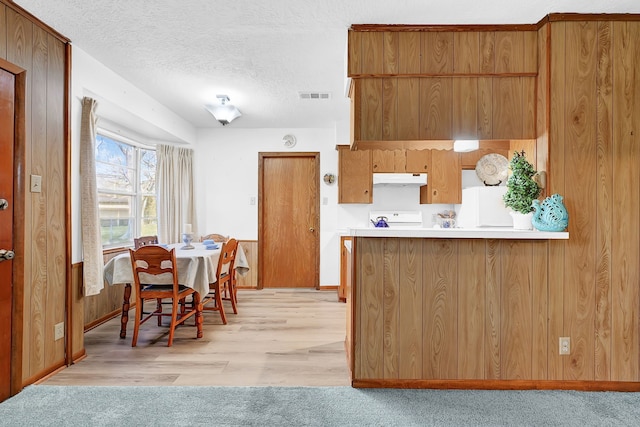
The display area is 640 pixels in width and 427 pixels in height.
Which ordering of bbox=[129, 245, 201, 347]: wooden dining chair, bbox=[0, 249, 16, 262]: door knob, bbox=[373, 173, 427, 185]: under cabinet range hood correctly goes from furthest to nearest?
bbox=[373, 173, 427, 185]: under cabinet range hood
bbox=[129, 245, 201, 347]: wooden dining chair
bbox=[0, 249, 16, 262]: door knob

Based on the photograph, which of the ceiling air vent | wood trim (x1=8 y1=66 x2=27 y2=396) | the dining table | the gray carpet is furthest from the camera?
the ceiling air vent

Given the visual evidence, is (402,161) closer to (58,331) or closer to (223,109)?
(223,109)

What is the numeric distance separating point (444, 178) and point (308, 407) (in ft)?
11.4

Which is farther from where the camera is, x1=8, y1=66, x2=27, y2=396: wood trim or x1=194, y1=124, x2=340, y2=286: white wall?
x1=194, y1=124, x2=340, y2=286: white wall

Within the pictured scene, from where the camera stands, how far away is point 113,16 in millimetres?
2324

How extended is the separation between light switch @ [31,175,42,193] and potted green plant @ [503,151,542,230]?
3133mm

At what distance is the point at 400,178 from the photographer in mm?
4613

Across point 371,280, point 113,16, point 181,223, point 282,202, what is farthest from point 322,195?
point 113,16

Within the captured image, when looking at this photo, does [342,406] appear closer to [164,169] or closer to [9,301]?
[9,301]

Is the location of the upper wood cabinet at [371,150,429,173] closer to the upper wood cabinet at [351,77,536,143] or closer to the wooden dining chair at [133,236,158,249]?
the upper wood cabinet at [351,77,536,143]

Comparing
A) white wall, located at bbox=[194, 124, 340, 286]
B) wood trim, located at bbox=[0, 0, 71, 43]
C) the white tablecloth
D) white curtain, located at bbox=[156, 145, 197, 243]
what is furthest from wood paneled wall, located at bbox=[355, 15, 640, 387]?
white curtain, located at bbox=[156, 145, 197, 243]

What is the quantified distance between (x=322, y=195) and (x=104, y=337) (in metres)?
3.14

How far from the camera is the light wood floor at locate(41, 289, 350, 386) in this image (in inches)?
95.3

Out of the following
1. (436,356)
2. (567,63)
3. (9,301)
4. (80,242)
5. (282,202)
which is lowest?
(436,356)
